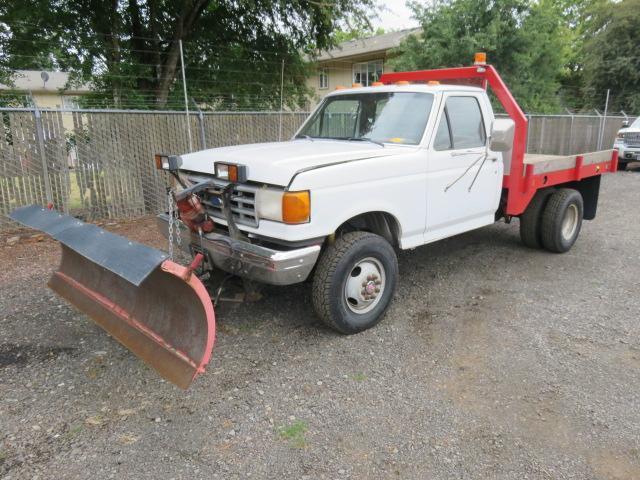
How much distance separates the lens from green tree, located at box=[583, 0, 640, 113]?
23078 mm

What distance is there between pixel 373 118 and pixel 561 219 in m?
3.00

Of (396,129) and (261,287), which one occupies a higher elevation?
(396,129)

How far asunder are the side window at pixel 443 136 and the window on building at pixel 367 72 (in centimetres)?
2263

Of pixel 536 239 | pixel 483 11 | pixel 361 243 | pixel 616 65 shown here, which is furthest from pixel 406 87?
pixel 616 65

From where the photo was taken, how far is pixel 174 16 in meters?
11.1

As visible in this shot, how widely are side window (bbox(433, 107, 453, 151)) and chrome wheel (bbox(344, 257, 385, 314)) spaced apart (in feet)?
4.25

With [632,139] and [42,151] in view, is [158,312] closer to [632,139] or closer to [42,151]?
[42,151]

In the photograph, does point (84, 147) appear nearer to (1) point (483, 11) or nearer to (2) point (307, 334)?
(2) point (307, 334)

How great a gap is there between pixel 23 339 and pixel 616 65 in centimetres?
2700

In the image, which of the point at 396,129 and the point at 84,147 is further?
the point at 84,147

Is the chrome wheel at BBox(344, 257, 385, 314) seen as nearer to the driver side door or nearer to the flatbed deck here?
the driver side door

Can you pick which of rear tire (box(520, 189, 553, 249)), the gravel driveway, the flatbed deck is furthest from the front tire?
rear tire (box(520, 189, 553, 249))

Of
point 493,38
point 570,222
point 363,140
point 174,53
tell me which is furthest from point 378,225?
point 493,38

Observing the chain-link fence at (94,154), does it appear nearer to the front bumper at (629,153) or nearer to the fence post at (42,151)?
the fence post at (42,151)
